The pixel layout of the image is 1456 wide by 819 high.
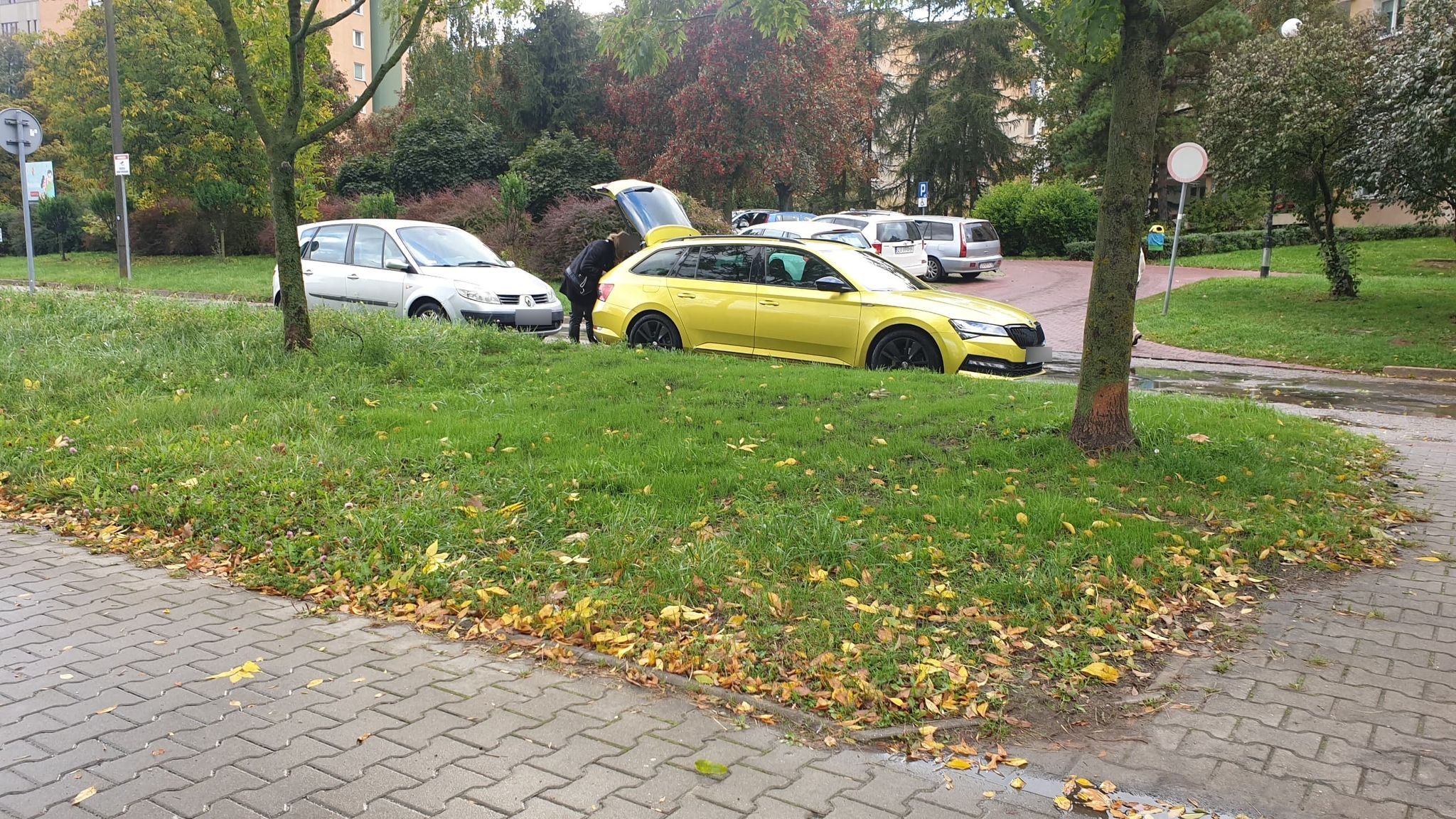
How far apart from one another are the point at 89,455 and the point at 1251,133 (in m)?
19.0

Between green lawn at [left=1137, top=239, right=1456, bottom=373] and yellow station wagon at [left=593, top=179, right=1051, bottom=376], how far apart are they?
6246mm

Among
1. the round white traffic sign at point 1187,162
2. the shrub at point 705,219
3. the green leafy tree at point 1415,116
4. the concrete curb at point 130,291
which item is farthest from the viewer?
the shrub at point 705,219

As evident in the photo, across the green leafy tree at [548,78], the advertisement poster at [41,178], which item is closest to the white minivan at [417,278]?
the advertisement poster at [41,178]

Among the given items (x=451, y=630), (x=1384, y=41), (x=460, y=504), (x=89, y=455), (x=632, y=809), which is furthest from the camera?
(x=1384, y=41)

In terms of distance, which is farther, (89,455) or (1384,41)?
(1384,41)

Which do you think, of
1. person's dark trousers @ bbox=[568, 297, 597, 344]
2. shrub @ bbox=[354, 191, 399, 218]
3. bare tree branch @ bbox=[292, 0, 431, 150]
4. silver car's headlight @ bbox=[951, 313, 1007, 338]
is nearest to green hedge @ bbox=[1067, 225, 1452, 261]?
shrub @ bbox=[354, 191, 399, 218]

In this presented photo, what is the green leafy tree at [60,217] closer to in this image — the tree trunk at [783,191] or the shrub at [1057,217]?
the tree trunk at [783,191]

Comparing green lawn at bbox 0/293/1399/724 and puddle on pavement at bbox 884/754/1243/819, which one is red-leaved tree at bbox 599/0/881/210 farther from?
puddle on pavement at bbox 884/754/1243/819

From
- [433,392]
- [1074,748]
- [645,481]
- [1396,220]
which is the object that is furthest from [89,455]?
[1396,220]

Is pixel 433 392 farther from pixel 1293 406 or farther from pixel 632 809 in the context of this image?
pixel 1293 406

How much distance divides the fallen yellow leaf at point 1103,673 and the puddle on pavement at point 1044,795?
0.73m

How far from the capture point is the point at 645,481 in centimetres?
596

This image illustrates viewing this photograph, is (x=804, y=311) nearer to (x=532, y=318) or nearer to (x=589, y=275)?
(x=589, y=275)

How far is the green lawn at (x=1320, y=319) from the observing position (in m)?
14.4
